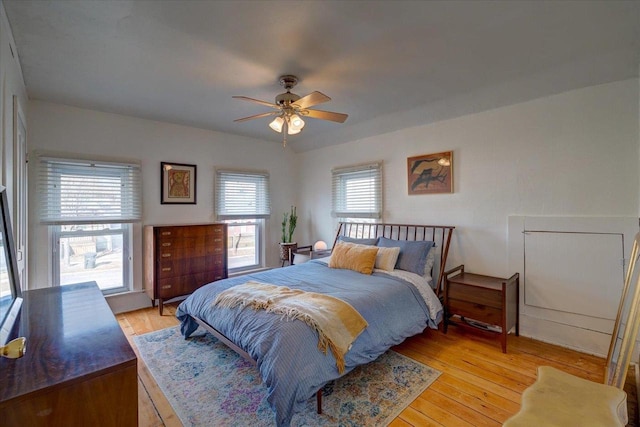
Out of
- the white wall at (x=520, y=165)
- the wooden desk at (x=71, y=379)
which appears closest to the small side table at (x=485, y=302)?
the white wall at (x=520, y=165)

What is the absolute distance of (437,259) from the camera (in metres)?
3.61

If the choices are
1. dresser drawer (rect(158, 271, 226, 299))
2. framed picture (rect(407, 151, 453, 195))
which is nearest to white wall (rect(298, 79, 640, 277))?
framed picture (rect(407, 151, 453, 195))

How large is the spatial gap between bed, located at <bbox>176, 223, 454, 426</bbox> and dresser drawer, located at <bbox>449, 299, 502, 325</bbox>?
0.56 ft

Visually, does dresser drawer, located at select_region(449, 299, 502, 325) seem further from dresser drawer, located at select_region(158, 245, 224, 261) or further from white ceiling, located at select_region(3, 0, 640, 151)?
dresser drawer, located at select_region(158, 245, 224, 261)

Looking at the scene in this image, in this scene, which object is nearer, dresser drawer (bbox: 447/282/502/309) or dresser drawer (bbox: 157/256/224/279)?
dresser drawer (bbox: 447/282/502/309)

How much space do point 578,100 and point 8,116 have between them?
461 centimetres

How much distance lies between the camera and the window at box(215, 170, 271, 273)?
4613mm

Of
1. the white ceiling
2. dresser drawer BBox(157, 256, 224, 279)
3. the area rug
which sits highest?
the white ceiling

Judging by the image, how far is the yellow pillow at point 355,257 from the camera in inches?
129

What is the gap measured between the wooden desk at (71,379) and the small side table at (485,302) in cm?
287

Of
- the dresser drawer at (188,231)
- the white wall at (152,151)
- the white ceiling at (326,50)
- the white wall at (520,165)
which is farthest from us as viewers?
the dresser drawer at (188,231)

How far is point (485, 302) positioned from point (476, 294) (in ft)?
0.33

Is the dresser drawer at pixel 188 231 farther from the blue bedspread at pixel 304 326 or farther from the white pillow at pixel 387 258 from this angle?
the white pillow at pixel 387 258

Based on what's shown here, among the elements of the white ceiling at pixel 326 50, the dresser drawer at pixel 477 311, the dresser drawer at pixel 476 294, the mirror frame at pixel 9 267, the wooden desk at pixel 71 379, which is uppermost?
the white ceiling at pixel 326 50
